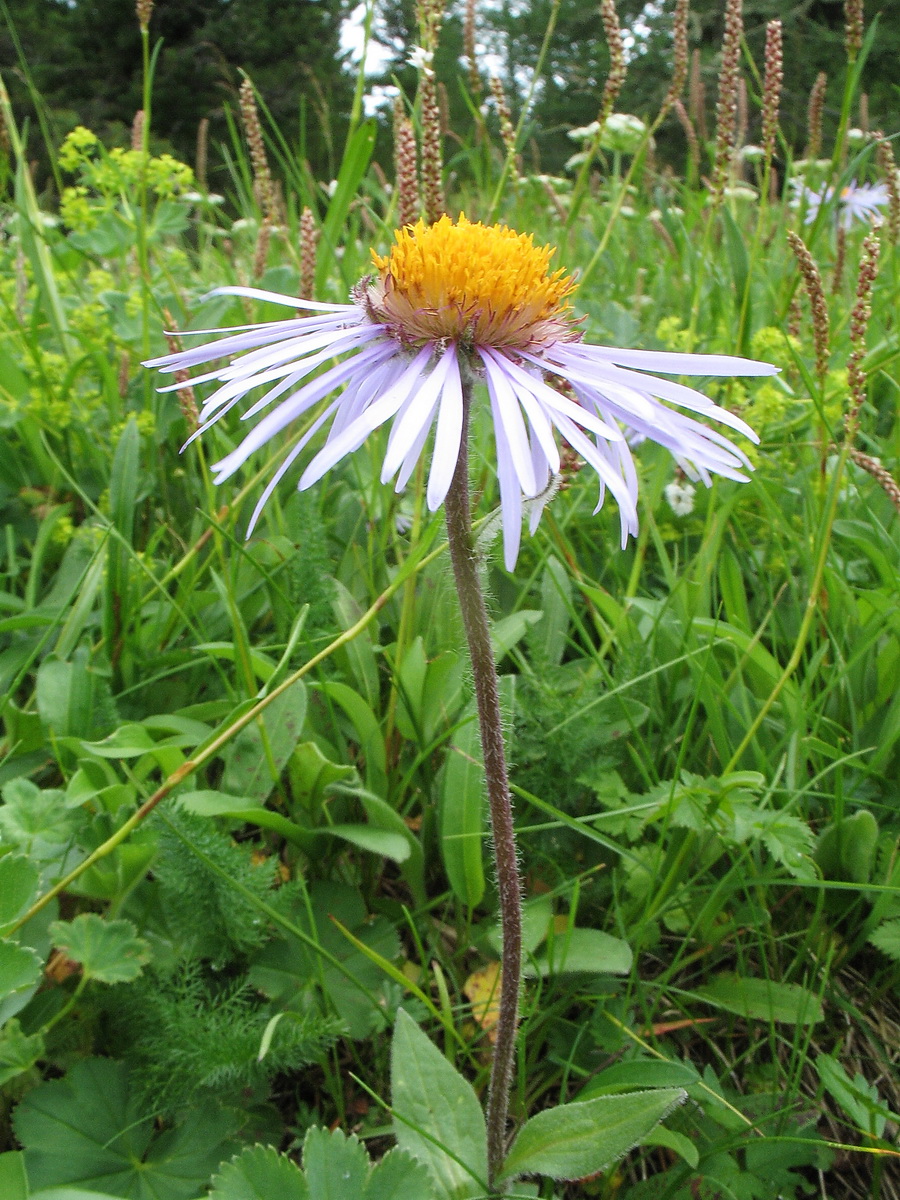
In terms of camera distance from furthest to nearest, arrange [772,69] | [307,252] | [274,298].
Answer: [772,69] < [307,252] < [274,298]

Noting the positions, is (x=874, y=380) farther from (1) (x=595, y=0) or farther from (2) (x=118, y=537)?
(1) (x=595, y=0)

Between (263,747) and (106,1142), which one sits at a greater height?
(263,747)

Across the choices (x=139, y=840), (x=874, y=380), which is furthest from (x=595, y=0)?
(x=139, y=840)

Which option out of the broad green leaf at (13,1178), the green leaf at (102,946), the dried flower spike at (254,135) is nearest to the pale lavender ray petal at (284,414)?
the green leaf at (102,946)

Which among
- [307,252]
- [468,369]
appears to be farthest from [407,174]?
[468,369]

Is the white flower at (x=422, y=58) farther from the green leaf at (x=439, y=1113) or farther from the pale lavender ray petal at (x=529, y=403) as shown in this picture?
the green leaf at (x=439, y=1113)

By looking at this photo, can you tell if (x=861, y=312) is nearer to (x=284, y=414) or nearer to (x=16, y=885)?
(x=284, y=414)

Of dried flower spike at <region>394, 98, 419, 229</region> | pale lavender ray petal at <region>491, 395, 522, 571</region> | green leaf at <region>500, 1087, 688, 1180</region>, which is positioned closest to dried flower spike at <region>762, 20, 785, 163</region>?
dried flower spike at <region>394, 98, 419, 229</region>
